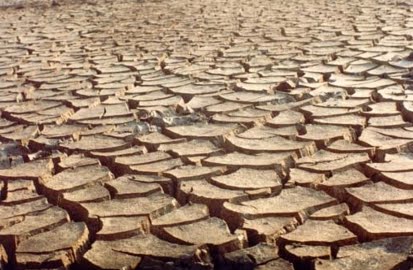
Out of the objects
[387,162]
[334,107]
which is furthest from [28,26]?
[387,162]

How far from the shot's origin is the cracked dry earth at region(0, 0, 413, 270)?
1.70 meters

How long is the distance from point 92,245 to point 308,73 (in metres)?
1.89

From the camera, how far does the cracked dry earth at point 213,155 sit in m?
1.70

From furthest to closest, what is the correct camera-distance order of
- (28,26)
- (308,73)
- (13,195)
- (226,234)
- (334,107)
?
1. (28,26)
2. (308,73)
3. (334,107)
4. (13,195)
5. (226,234)

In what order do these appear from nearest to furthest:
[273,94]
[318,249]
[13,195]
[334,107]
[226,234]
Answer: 1. [318,249]
2. [226,234]
3. [13,195]
4. [334,107]
5. [273,94]

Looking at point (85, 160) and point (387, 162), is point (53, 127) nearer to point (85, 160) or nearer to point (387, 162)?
point (85, 160)

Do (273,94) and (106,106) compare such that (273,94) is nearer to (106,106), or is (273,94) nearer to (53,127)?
(106,106)

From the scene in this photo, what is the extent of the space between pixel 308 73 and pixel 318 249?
1858 mm

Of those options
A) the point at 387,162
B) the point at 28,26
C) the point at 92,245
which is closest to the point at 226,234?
the point at 92,245

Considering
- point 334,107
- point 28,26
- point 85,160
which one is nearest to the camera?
point 85,160

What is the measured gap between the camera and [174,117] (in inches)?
110

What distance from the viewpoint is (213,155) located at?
2.31m

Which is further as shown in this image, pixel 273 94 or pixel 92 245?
pixel 273 94

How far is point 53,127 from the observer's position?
9.22 ft
